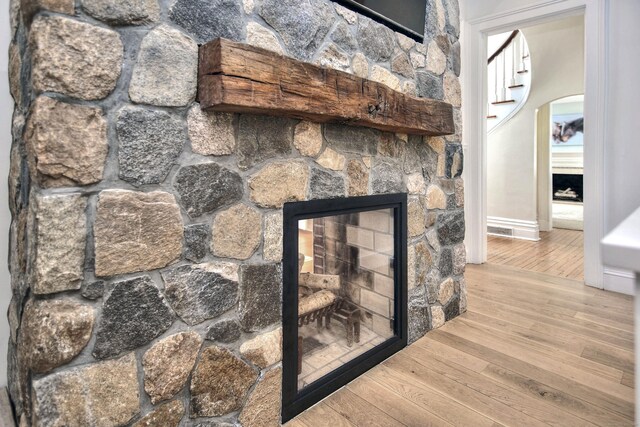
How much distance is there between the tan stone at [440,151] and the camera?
1.99 meters

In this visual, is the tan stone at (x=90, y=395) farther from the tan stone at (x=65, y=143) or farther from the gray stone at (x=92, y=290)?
the tan stone at (x=65, y=143)

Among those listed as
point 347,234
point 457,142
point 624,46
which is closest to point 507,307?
point 457,142

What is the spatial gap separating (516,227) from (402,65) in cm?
375

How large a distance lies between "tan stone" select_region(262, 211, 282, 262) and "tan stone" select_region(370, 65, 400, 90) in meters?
0.79

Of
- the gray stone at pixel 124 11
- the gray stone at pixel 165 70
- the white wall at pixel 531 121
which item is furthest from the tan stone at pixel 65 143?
the white wall at pixel 531 121

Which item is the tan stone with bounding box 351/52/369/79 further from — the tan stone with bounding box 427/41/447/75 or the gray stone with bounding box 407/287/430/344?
the gray stone with bounding box 407/287/430/344

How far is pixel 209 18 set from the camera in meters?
1.06

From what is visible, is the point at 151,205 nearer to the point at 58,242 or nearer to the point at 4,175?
the point at 58,242

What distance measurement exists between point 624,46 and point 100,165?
133 inches

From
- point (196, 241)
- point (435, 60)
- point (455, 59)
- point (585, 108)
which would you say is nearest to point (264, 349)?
point (196, 241)

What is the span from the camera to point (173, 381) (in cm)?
103

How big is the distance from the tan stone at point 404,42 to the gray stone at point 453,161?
0.61 metres

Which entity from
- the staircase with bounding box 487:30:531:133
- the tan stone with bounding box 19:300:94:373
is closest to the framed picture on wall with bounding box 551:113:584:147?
the staircase with bounding box 487:30:531:133

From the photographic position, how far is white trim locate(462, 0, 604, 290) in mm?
2672
